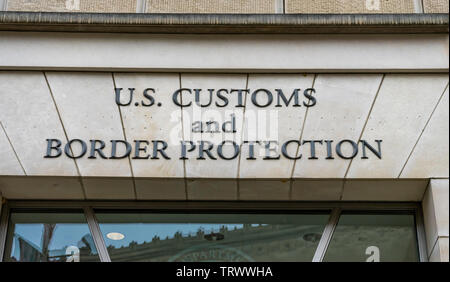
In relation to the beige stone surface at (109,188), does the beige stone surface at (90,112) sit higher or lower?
higher

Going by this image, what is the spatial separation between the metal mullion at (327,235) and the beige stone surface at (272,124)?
913 mm

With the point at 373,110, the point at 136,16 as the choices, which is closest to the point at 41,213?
the point at 136,16

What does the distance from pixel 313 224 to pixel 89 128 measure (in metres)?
2.81

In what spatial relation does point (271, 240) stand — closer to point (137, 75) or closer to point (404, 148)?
point (404, 148)

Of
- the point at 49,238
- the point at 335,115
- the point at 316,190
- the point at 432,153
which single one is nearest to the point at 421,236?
the point at 432,153

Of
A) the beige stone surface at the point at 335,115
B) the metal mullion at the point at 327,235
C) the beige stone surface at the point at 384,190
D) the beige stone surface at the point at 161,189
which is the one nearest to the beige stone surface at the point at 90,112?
the beige stone surface at the point at 161,189

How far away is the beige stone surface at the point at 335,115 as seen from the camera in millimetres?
7438

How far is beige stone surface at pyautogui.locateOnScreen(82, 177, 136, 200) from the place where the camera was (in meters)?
7.54

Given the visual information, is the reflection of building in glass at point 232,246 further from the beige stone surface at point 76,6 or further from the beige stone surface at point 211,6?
the beige stone surface at point 76,6

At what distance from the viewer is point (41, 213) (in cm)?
810

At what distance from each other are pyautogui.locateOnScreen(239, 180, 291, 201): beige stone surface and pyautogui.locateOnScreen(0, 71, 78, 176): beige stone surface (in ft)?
6.23

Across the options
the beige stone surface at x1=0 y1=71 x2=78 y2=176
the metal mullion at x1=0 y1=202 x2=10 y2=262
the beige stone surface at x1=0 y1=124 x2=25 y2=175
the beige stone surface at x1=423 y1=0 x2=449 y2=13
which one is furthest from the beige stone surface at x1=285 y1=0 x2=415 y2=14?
the metal mullion at x1=0 y1=202 x2=10 y2=262

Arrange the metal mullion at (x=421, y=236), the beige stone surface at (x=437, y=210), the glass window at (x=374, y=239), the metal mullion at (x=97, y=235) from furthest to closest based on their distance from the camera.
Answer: the metal mullion at (x=97, y=235) < the glass window at (x=374, y=239) < the metal mullion at (x=421, y=236) < the beige stone surface at (x=437, y=210)

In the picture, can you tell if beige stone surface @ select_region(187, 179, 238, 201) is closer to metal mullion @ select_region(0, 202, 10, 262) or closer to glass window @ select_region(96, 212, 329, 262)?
glass window @ select_region(96, 212, 329, 262)
